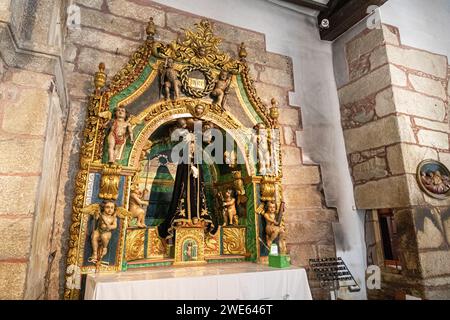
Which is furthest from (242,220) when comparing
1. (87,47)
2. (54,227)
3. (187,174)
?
(87,47)

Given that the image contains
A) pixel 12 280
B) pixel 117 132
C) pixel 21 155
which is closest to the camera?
pixel 12 280

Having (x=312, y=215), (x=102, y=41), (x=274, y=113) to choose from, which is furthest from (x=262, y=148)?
(x=102, y=41)

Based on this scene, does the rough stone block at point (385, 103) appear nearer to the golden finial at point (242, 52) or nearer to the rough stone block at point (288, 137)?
the rough stone block at point (288, 137)

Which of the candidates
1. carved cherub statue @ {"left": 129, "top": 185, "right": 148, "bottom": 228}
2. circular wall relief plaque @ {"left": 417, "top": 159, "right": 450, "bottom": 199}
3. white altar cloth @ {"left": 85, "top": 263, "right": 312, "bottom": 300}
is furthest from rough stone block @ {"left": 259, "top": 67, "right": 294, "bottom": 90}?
white altar cloth @ {"left": 85, "top": 263, "right": 312, "bottom": 300}

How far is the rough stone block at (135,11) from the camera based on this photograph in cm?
373

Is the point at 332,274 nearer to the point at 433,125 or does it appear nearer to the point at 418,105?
the point at 433,125

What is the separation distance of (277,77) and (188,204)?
2.50 meters

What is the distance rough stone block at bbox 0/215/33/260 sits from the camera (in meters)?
1.82

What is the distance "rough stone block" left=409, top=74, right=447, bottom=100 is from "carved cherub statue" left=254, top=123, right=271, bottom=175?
7.33 feet

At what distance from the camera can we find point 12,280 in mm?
1800

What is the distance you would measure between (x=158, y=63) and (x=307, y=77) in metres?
2.52

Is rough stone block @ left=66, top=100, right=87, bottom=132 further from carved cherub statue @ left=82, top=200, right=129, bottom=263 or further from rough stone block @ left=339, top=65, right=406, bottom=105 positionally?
rough stone block @ left=339, top=65, right=406, bottom=105

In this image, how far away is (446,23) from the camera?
4.86 m

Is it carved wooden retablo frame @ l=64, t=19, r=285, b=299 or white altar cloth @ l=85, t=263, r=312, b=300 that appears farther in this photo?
carved wooden retablo frame @ l=64, t=19, r=285, b=299
